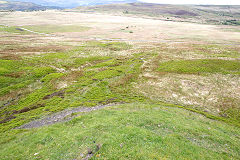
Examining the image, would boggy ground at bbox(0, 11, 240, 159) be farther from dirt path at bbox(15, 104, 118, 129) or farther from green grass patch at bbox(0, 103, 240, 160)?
dirt path at bbox(15, 104, 118, 129)

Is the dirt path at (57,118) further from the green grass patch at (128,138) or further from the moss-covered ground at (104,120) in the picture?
the green grass patch at (128,138)

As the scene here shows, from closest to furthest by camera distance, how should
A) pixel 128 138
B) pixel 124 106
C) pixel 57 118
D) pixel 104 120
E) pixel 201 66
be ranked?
pixel 128 138 → pixel 104 120 → pixel 57 118 → pixel 124 106 → pixel 201 66

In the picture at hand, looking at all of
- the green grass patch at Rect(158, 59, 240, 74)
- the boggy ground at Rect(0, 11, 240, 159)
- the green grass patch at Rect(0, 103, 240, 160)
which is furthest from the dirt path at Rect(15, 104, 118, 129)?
the green grass patch at Rect(158, 59, 240, 74)

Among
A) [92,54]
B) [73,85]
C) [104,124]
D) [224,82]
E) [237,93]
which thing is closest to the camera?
[104,124]

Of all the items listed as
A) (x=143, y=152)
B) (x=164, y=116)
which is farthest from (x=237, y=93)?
(x=143, y=152)

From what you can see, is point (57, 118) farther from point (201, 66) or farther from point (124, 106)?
point (201, 66)

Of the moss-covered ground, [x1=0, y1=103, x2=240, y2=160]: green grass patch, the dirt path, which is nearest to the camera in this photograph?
[x1=0, y1=103, x2=240, y2=160]: green grass patch

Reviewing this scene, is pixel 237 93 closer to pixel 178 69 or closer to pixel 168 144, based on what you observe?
pixel 178 69

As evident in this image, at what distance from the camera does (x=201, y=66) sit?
54.6 m

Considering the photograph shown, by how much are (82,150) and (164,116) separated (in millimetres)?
15321

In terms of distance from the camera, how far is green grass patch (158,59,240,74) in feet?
165

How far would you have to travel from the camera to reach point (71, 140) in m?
17.8

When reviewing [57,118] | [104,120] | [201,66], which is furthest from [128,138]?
[201,66]

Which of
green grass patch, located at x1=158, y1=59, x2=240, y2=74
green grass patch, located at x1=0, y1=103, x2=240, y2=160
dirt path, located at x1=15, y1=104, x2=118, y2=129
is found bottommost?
dirt path, located at x1=15, y1=104, x2=118, y2=129
